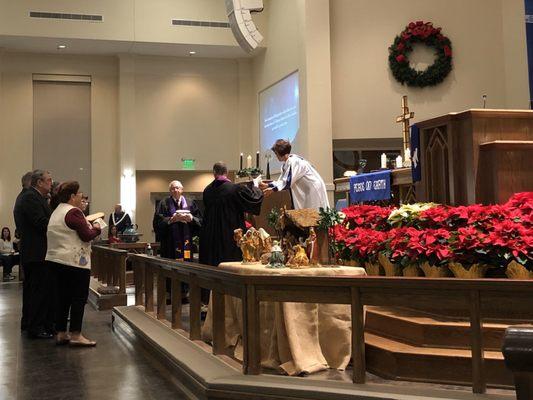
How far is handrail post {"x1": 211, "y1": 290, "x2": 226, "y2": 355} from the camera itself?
4.25 meters

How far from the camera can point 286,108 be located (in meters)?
14.3

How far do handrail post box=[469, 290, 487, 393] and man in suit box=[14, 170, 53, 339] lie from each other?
3916 millimetres

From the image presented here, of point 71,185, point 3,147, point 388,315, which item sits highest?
point 3,147

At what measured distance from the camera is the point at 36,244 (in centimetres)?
581

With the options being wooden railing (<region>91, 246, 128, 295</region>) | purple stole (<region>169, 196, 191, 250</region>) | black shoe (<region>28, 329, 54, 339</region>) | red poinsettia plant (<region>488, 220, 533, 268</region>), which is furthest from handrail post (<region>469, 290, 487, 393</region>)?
wooden railing (<region>91, 246, 128, 295</region>)

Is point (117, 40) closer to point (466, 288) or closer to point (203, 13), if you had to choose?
point (203, 13)

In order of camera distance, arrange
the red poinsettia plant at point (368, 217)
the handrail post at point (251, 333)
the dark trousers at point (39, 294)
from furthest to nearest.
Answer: the dark trousers at point (39, 294)
the red poinsettia plant at point (368, 217)
the handrail post at point (251, 333)

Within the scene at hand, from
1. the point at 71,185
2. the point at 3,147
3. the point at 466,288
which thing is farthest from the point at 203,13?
the point at 466,288

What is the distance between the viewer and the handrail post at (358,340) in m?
3.46

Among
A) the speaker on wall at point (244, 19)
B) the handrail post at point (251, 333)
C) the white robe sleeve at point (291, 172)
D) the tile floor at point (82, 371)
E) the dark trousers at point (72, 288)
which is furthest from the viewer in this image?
the speaker on wall at point (244, 19)

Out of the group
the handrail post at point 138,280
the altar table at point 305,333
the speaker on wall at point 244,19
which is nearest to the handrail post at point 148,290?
the handrail post at point 138,280

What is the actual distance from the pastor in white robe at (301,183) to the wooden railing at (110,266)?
2978 millimetres

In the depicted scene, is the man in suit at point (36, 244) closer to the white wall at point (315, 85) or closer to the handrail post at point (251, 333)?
the handrail post at point (251, 333)

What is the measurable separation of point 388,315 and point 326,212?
80 centimetres
